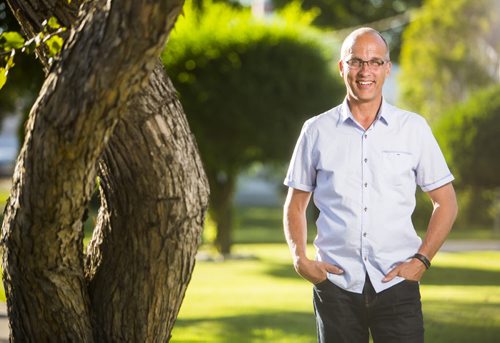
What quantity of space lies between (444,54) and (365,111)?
27.5 metres

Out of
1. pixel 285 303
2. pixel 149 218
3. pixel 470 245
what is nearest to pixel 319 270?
pixel 149 218

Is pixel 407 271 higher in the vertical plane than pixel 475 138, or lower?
lower

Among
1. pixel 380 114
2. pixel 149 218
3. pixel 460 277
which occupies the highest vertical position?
pixel 380 114

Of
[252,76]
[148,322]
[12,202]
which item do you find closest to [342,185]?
[148,322]

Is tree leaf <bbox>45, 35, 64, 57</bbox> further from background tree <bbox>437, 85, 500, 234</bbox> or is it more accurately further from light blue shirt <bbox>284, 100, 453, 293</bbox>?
background tree <bbox>437, 85, 500, 234</bbox>

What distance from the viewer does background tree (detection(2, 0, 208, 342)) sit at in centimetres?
404

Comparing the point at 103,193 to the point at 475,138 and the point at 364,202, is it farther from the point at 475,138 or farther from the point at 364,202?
the point at 475,138

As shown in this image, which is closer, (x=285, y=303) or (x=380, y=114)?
(x=380, y=114)

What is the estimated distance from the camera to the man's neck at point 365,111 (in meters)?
4.60

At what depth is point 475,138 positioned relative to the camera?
25859 millimetres

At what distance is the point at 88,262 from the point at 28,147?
960 mm

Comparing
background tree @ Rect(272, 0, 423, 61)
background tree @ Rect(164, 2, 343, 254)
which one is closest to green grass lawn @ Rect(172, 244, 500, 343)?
background tree @ Rect(164, 2, 343, 254)

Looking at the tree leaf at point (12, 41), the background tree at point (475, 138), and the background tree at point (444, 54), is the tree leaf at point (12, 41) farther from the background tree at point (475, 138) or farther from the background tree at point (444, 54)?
the background tree at point (444, 54)

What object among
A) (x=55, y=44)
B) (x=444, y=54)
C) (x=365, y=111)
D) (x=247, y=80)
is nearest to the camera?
(x=55, y=44)
